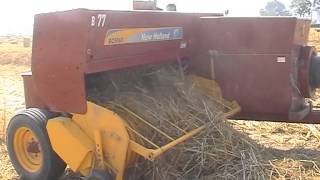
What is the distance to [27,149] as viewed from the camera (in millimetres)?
4730

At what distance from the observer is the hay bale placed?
4191 millimetres

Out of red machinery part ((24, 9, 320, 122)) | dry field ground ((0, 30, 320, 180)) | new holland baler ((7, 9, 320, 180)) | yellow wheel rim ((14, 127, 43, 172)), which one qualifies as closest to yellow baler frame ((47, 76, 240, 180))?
new holland baler ((7, 9, 320, 180))

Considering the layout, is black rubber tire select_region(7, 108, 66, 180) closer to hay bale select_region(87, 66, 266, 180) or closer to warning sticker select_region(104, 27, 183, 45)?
hay bale select_region(87, 66, 266, 180)

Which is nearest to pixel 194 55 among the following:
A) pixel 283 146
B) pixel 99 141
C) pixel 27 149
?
pixel 283 146

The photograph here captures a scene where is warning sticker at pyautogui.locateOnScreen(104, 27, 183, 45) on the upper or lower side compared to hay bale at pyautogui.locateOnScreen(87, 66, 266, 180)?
upper

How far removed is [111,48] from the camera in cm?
430

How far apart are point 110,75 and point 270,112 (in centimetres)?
167

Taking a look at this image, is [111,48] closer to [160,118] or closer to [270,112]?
[160,118]

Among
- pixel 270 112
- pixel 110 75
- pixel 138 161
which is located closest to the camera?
pixel 138 161

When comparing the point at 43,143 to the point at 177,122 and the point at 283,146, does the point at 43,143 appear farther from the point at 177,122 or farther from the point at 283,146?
the point at 283,146

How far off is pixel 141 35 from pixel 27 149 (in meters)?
1.52

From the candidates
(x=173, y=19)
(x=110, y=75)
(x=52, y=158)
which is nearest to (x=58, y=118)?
(x=52, y=158)

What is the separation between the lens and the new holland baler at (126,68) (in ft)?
13.4

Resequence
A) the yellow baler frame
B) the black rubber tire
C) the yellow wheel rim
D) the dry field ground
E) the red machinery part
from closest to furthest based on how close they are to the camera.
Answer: the yellow baler frame
the red machinery part
the dry field ground
the black rubber tire
the yellow wheel rim
